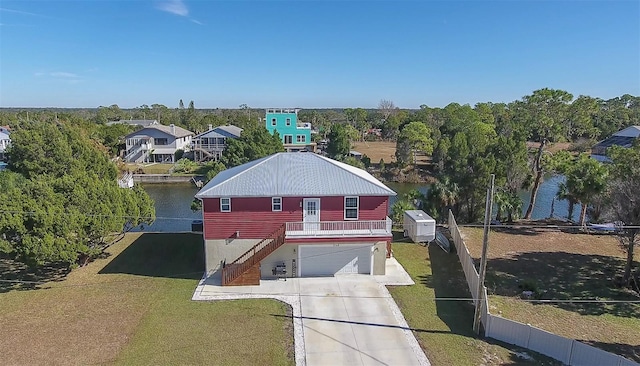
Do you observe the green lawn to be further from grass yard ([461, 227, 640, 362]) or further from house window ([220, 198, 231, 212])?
grass yard ([461, 227, 640, 362])

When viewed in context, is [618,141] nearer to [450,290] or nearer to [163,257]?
[450,290]

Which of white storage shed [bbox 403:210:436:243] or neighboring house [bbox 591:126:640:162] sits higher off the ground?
neighboring house [bbox 591:126:640:162]

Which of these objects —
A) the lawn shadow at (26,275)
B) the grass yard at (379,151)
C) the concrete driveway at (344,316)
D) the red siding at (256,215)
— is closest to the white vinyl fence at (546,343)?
the concrete driveway at (344,316)

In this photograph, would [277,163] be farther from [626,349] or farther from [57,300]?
[626,349]

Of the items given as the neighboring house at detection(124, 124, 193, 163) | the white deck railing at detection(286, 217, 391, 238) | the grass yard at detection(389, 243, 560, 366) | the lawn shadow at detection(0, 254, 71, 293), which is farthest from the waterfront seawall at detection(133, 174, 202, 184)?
the white deck railing at detection(286, 217, 391, 238)

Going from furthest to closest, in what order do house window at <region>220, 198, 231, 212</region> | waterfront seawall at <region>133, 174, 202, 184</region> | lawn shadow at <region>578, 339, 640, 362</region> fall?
waterfront seawall at <region>133, 174, 202, 184</region>
house window at <region>220, 198, 231, 212</region>
lawn shadow at <region>578, 339, 640, 362</region>
